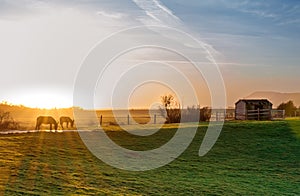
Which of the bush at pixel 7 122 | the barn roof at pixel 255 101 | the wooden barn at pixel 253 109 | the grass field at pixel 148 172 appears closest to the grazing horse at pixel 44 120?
the grass field at pixel 148 172

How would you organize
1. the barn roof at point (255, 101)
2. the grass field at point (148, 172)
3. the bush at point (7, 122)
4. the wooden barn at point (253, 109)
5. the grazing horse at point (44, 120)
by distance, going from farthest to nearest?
the barn roof at point (255, 101) < the wooden barn at point (253, 109) < the bush at point (7, 122) < the grazing horse at point (44, 120) < the grass field at point (148, 172)

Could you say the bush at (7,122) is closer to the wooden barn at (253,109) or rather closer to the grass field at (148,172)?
the grass field at (148,172)

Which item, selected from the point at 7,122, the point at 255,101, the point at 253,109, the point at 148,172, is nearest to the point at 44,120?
the point at 7,122

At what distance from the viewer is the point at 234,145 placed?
27.8 m

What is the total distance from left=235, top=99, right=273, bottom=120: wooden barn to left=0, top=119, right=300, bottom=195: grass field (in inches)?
810

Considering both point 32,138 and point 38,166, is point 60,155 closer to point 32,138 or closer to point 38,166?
point 38,166

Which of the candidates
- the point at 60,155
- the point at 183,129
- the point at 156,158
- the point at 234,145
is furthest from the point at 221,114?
the point at 60,155

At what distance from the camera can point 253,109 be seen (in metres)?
52.1

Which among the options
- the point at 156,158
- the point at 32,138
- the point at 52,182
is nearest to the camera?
the point at 52,182

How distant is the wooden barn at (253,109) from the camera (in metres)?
49.8

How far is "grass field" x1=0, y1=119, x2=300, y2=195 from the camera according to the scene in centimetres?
1384

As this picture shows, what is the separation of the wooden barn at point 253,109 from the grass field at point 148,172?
20570 mm

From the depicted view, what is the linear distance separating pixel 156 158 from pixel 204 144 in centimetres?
661

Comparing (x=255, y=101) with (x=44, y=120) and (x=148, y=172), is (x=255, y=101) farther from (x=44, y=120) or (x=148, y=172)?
(x=148, y=172)
